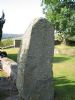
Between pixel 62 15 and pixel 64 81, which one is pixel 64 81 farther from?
pixel 62 15

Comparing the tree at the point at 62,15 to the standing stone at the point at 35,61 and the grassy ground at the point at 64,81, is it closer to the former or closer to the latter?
the grassy ground at the point at 64,81

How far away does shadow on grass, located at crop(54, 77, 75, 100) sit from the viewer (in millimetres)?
11648

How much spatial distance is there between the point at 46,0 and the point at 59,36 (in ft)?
13.9

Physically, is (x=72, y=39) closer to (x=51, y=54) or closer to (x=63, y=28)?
(x=63, y=28)

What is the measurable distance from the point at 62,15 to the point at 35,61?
72.9 ft

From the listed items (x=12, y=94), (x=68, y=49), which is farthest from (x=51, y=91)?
(x=68, y=49)

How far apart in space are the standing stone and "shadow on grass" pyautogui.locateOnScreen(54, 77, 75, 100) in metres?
1.16

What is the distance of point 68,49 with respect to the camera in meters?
30.5

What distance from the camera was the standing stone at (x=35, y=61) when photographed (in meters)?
10.5

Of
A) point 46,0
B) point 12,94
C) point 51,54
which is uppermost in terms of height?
point 46,0

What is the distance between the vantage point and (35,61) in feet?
34.4

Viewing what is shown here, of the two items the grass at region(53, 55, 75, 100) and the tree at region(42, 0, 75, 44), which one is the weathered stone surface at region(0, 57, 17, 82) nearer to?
the grass at region(53, 55, 75, 100)

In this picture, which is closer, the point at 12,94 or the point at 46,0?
the point at 12,94

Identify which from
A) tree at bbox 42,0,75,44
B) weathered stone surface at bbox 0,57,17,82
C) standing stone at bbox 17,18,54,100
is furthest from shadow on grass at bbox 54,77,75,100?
tree at bbox 42,0,75,44
